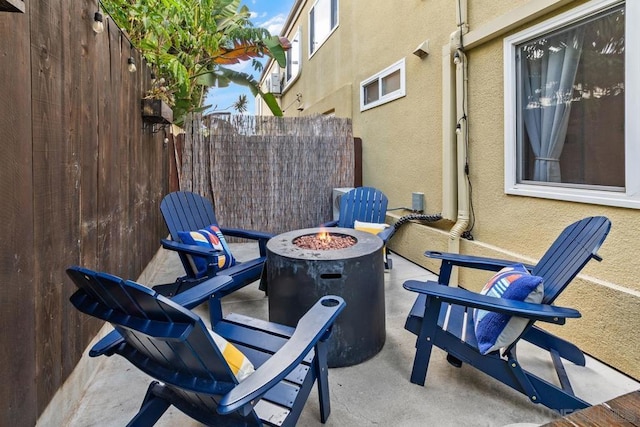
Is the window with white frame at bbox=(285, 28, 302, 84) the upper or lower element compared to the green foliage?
upper

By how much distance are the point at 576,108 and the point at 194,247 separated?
10.7 ft

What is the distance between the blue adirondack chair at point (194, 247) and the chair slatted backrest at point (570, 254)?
225 cm

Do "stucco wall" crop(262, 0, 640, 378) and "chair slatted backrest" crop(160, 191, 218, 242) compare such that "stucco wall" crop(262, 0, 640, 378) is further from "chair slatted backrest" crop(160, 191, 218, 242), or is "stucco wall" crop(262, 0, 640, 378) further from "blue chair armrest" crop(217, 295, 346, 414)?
"chair slatted backrest" crop(160, 191, 218, 242)

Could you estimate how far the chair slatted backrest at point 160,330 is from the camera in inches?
45.2

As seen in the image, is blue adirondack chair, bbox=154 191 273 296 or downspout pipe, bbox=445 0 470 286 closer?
blue adirondack chair, bbox=154 191 273 296

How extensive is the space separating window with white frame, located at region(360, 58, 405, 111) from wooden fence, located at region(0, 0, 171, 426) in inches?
146

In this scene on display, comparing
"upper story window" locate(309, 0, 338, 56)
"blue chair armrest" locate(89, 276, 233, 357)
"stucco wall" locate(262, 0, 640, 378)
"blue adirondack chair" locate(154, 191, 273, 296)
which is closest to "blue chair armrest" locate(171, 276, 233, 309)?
"blue chair armrest" locate(89, 276, 233, 357)

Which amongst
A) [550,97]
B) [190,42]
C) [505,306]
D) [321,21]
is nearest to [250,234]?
[505,306]

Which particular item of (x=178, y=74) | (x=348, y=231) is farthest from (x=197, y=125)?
(x=348, y=231)

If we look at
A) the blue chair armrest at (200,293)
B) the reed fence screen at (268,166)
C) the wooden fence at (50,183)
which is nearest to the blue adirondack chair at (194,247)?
the wooden fence at (50,183)

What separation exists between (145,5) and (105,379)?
346cm

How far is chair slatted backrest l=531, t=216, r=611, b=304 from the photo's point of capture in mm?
1974

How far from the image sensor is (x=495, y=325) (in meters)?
2.11

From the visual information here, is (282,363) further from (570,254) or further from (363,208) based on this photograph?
(363,208)
